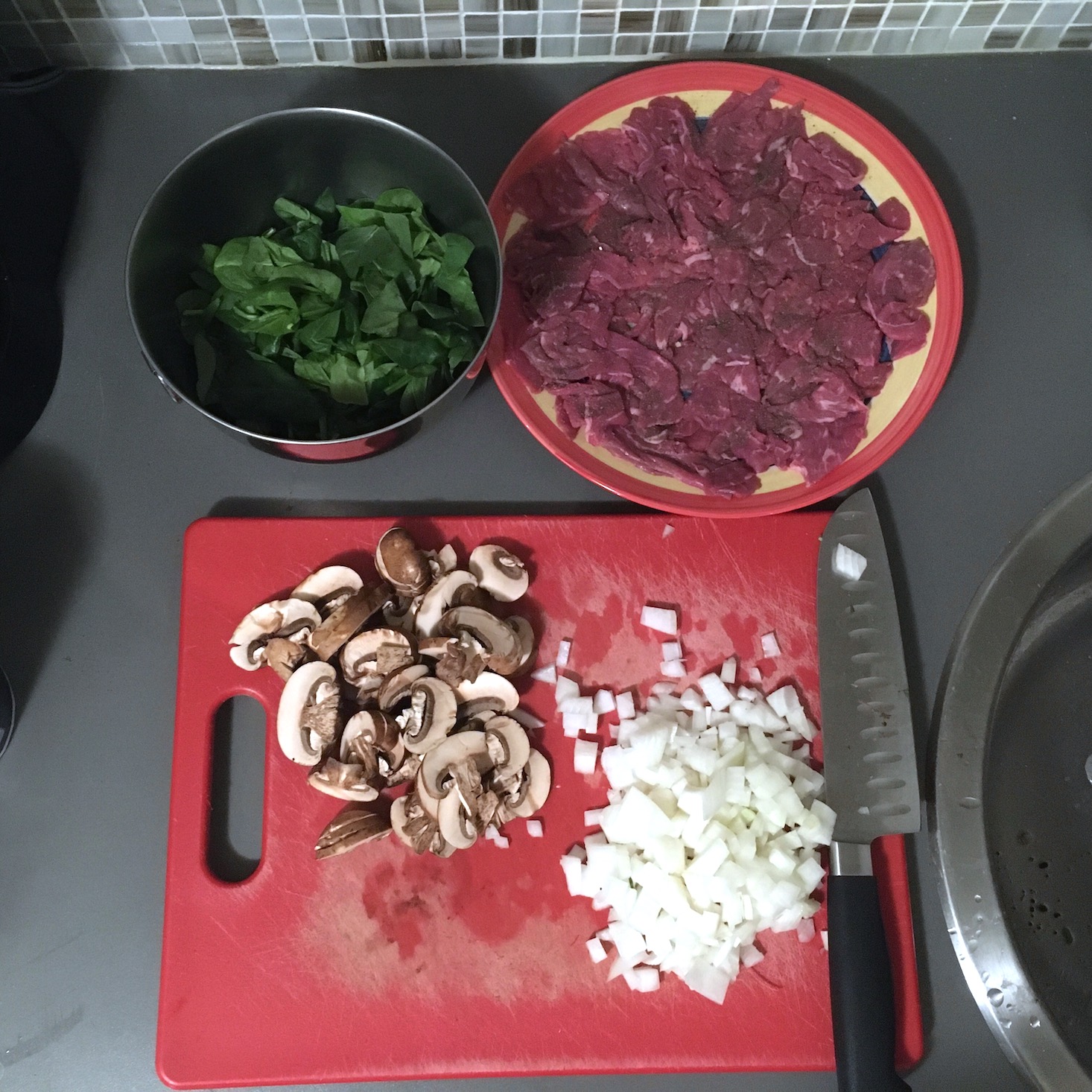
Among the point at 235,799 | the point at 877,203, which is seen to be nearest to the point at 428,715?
the point at 235,799

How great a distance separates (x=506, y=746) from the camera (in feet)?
3.69

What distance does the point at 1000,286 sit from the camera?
1343 mm

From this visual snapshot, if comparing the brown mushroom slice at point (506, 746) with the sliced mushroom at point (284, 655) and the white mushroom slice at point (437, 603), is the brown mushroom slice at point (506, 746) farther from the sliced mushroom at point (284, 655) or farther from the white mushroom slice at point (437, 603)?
the sliced mushroom at point (284, 655)

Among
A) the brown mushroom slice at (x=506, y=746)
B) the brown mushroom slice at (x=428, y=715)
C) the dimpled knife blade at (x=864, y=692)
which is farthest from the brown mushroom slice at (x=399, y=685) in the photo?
the dimpled knife blade at (x=864, y=692)

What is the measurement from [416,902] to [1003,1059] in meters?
0.75

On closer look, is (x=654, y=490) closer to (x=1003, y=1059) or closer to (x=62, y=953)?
(x=1003, y=1059)

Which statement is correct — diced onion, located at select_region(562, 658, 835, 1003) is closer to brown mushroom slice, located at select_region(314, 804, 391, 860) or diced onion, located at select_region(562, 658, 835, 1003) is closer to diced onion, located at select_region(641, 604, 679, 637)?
diced onion, located at select_region(641, 604, 679, 637)

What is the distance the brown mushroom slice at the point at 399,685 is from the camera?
1.13m

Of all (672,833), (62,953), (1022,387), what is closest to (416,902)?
(672,833)

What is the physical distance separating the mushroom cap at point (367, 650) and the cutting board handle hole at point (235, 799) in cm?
18

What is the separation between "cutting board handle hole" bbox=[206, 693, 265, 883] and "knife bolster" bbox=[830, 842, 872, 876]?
734 millimetres

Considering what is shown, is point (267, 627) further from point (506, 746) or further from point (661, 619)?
point (661, 619)

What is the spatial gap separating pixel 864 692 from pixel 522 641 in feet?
1.46

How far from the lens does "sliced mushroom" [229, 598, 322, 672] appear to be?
3.79 feet
